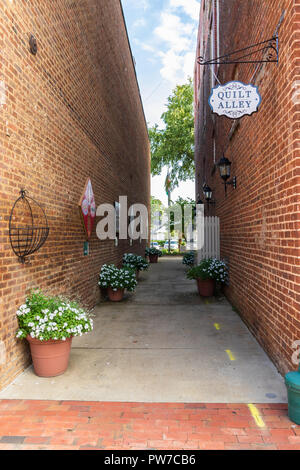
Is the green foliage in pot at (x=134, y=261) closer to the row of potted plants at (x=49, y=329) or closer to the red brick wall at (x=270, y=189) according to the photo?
the red brick wall at (x=270, y=189)

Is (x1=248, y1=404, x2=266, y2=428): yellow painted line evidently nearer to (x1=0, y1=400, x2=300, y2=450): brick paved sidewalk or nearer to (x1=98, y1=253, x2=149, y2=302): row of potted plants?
(x1=0, y1=400, x2=300, y2=450): brick paved sidewalk

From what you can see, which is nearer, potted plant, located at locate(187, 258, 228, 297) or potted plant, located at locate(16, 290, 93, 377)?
potted plant, located at locate(16, 290, 93, 377)

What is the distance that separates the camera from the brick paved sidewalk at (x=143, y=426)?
93.0 inches

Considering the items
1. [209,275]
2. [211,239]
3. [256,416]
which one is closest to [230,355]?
[256,416]

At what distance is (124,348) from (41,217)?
2.12 m

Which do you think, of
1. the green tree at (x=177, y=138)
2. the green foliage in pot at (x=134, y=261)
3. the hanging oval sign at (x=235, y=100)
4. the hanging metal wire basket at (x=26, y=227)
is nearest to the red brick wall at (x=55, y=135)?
the hanging metal wire basket at (x=26, y=227)

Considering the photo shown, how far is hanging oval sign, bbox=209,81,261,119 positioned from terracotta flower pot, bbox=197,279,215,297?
4.69 metres

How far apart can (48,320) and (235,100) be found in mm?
3522

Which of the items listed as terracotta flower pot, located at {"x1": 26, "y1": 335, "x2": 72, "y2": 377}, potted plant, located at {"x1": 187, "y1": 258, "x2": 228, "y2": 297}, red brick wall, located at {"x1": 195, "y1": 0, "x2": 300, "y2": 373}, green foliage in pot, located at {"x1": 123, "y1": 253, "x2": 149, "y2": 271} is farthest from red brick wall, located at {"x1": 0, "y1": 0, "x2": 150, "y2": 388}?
red brick wall, located at {"x1": 195, "y1": 0, "x2": 300, "y2": 373}

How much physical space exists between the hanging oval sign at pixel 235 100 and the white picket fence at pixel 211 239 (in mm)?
5303

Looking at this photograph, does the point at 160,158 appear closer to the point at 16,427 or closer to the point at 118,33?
the point at 118,33

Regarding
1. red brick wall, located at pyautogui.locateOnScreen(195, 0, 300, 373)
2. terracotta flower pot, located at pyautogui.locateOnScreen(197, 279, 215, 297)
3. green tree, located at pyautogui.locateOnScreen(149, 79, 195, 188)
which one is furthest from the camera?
green tree, located at pyautogui.locateOnScreen(149, 79, 195, 188)

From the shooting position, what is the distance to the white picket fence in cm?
941

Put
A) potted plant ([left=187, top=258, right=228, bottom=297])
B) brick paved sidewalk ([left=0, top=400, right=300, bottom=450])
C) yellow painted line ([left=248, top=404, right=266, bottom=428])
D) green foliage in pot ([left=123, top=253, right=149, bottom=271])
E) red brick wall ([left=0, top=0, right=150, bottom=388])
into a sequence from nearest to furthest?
brick paved sidewalk ([left=0, top=400, right=300, bottom=450])
yellow painted line ([left=248, top=404, right=266, bottom=428])
red brick wall ([left=0, top=0, right=150, bottom=388])
potted plant ([left=187, top=258, right=228, bottom=297])
green foliage in pot ([left=123, top=253, right=149, bottom=271])
